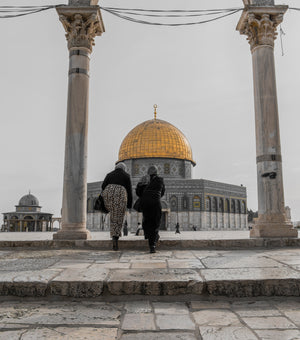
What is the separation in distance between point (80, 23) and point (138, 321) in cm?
664

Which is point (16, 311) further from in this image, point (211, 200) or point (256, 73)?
point (211, 200)

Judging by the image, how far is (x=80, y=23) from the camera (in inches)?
283

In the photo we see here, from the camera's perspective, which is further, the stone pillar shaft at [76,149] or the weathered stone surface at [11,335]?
the stone pillar shaft at [76,149]

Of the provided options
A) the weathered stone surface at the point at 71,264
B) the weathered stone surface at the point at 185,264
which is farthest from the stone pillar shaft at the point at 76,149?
the weathered stone surface at the point at 185,264

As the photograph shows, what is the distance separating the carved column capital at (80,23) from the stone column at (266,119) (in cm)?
335

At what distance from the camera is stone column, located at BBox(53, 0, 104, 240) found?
6.64 meters

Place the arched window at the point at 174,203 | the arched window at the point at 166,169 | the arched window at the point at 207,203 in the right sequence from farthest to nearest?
the arched window at the point at 166,169 < the arched window at the point at 207,203 < the arched window at the point at 174,203

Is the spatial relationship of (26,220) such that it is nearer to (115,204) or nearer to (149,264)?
(115,204)

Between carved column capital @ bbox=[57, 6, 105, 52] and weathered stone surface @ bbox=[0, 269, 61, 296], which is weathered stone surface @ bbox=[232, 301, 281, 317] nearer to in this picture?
weathered stone surface @ bbox=[0, 269, 61, 296]

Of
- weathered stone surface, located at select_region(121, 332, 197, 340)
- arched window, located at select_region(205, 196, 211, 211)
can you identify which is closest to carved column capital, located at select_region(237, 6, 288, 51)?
weathered stone surface, located at select_region(121, 332, 197, 340)

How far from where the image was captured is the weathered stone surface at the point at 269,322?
2055mm

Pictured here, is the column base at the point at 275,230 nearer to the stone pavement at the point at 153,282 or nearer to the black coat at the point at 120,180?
the black coat at the point at 120,180

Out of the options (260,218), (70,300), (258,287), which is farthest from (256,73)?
(70,300)

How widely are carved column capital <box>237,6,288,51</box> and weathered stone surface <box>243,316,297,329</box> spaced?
663 centimetres
